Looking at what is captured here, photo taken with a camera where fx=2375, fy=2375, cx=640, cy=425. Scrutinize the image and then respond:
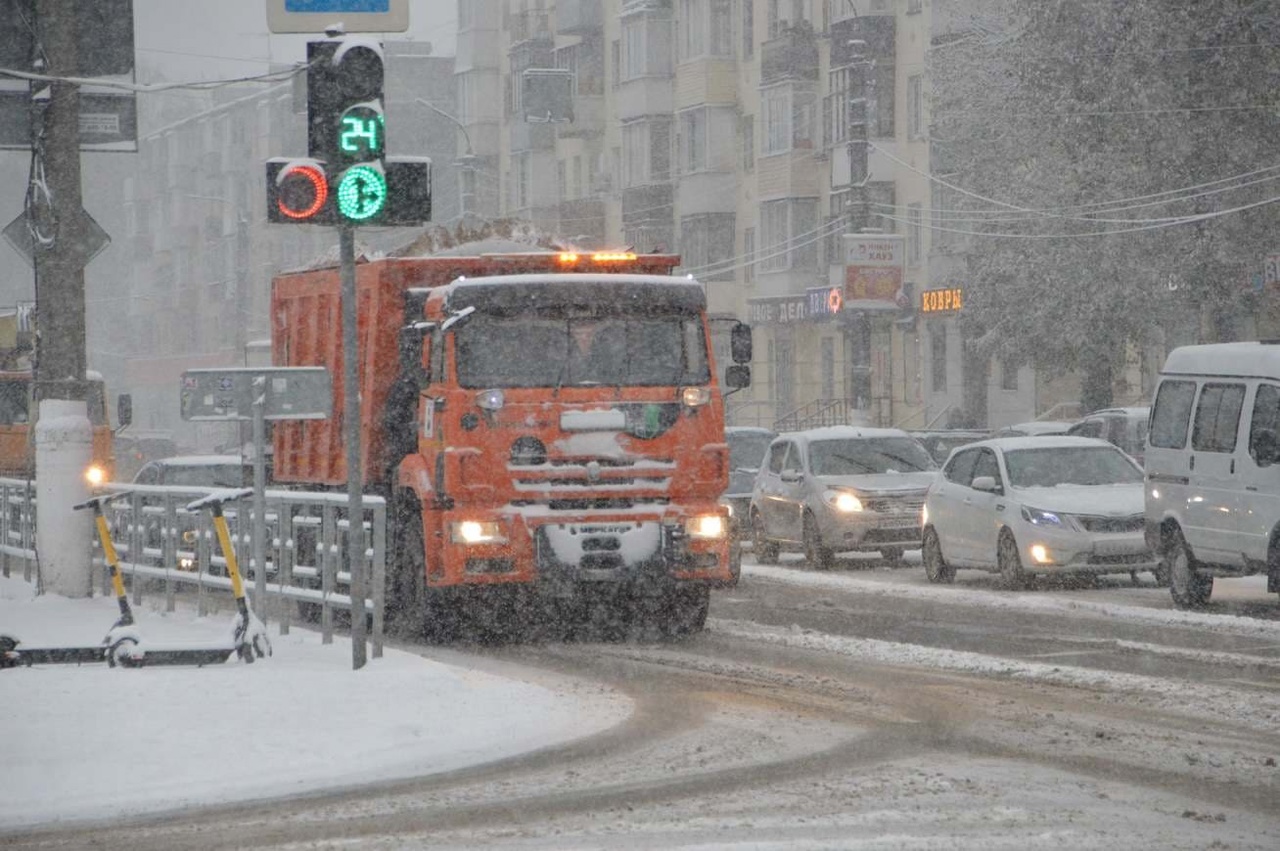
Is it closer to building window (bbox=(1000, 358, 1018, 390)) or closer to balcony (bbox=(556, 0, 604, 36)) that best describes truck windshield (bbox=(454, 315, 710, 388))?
building window (bbox=(1000, 358, 1018, 390))

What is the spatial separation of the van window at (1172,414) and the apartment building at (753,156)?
30.9 metres

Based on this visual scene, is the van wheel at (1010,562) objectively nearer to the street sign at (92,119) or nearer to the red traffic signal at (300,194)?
the street sign at (92,119)

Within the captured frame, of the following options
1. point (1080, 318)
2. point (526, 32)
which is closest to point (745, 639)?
point (1080, 318)

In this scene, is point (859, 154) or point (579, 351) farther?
point (859, 154)

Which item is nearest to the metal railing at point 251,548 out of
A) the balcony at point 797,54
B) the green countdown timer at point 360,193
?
the green countdown timer at point 360,193

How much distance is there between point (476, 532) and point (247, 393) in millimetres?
2687

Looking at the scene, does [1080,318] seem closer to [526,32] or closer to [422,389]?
[422,389]

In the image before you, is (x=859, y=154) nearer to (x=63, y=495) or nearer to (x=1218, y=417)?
(x=1218, y=417)

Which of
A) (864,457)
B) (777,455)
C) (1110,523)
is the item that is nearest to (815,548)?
(864,457)

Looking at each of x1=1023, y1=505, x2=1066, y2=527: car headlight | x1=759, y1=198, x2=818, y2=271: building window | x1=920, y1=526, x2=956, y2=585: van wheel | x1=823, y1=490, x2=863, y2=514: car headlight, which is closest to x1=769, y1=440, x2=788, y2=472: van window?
x1=823, y1=490, x2=863, y2=514: car headlight

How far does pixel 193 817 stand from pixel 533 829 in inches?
57.9

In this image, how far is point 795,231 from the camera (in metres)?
64.7

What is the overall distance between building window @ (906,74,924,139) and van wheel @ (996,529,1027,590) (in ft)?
122

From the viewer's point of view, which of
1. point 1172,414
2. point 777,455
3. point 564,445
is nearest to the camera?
point 564,445
